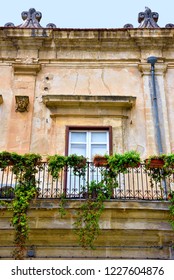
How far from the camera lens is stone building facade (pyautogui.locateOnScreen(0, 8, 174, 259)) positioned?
10.8m

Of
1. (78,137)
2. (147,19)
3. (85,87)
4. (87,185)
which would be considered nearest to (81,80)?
(85,87)

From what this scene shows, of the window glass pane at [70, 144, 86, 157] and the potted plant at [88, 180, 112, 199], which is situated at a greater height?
the window glass pane at [70, 144, 86, 157]

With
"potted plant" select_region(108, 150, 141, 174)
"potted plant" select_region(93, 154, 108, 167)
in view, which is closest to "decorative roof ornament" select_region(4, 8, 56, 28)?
"potted plant" select_region(93, 154, 108, 167)

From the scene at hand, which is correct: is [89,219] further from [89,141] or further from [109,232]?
[89,141]

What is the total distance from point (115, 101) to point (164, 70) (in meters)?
1.88

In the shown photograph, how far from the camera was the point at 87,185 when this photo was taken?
29.1 ft

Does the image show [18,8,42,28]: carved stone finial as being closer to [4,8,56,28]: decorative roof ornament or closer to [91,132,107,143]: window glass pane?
[4,8,56,28]: decorative roof ornament

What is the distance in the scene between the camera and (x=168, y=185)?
9688 mm

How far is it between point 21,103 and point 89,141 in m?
2.09

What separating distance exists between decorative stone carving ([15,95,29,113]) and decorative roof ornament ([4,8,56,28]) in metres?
2.83
